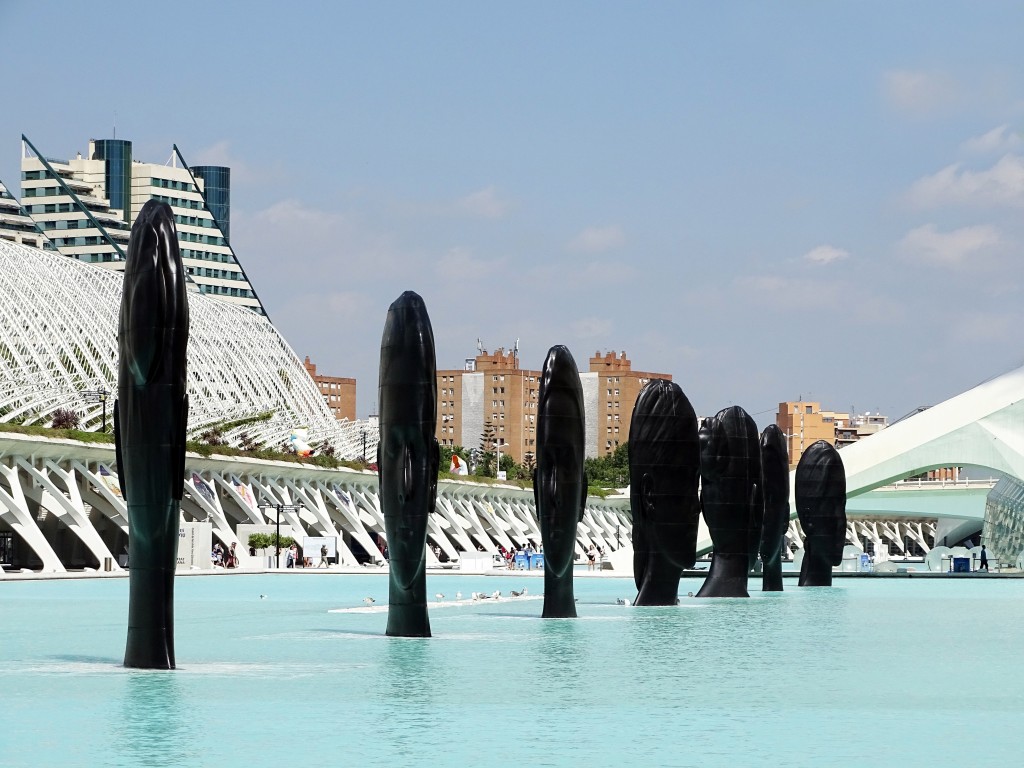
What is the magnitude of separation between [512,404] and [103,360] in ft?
388

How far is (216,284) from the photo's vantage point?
15888 cm

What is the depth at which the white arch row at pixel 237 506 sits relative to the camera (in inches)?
2175

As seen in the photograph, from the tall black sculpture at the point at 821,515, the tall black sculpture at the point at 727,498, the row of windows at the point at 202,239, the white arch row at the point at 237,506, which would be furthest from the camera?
the row of windows at the point at 202,239

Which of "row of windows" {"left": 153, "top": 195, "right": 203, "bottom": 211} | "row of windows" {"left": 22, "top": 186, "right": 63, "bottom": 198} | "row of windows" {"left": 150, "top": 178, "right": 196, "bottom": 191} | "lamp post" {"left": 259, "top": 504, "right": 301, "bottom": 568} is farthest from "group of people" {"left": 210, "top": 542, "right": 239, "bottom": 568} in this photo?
"row of windows" {"left": 150, "top": 178, "right": 196, "bottom": 191}

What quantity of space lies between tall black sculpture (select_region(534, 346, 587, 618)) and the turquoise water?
3.15ft

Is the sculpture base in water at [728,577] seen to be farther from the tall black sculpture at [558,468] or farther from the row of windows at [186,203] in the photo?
the row of windows at [186,203]

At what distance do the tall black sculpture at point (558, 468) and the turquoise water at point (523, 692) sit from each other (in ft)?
3.15

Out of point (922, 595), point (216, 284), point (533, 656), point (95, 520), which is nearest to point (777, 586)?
point (922, 595)

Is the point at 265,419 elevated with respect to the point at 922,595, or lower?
elevated

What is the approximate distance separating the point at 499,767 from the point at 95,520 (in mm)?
58146

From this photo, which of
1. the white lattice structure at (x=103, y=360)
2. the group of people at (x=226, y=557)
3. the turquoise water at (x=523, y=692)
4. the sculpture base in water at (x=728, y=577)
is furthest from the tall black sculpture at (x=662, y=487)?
the white lattice structure at (x=103, y=360)

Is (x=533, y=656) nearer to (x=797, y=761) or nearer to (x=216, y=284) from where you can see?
(x=797, y=761)

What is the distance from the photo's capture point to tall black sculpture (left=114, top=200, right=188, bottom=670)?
16516 millimetres

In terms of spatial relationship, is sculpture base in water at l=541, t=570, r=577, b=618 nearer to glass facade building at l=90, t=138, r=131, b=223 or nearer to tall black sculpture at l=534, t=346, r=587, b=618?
tall black sculpture at l=534, t=346, r=587, b=618
